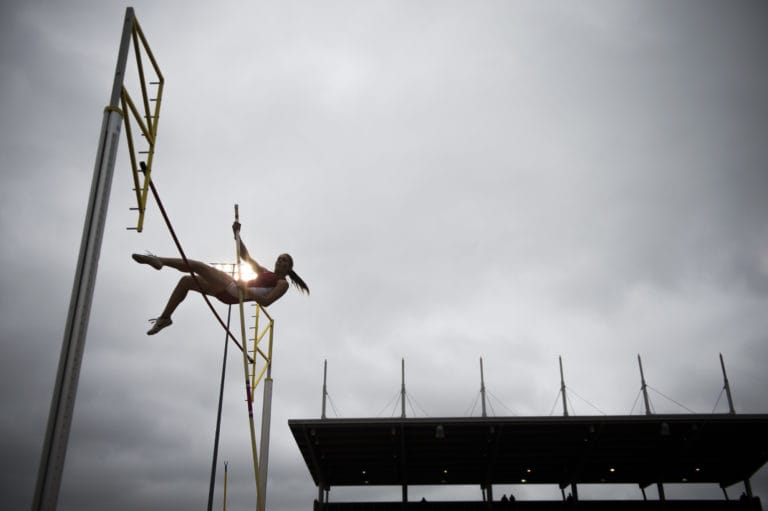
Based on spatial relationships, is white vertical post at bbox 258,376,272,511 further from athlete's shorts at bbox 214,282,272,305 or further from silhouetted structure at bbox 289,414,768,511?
silhouetted structure at bbox 289,414,768,511

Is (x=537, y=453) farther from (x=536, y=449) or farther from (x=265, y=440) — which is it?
(x=265, y=440)

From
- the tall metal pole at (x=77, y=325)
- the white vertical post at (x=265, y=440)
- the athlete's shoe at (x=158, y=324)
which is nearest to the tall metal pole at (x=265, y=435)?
the white vertical post at (x=265, y=440)

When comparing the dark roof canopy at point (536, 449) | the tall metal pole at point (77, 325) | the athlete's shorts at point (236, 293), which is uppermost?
the dark roof canopy at point (536, 449)

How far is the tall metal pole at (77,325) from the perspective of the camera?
3.45 m

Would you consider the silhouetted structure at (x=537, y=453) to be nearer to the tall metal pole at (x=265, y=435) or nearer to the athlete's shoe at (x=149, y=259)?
the tall metal pole at (x=265, y=435)

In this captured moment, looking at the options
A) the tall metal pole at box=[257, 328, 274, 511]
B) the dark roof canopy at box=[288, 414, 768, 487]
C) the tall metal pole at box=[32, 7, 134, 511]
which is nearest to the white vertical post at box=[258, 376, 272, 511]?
the tall metal pole at box=[257, 328, 274, 511]

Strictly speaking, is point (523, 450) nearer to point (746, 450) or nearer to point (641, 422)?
point (641, 422)

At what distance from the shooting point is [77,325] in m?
3.73

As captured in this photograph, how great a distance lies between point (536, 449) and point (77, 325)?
21126mm

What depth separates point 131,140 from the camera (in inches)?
197

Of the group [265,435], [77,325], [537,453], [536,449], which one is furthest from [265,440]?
[537,453]

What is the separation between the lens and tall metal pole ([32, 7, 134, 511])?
11.3ft

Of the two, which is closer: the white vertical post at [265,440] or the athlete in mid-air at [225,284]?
the athlete in mid-air at [225,284]

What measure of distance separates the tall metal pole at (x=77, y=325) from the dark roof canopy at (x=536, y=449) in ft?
54.8
